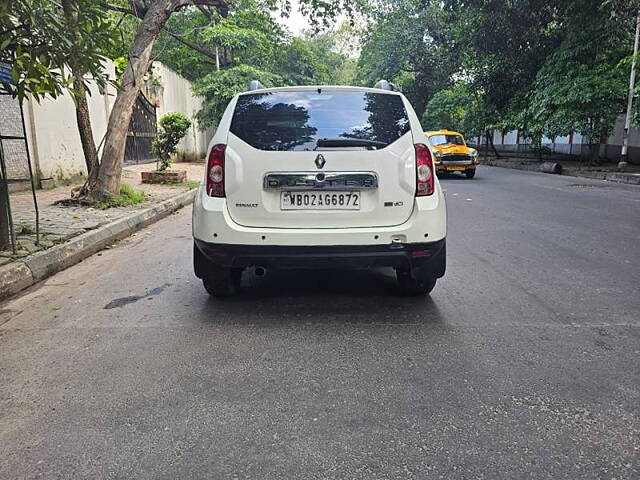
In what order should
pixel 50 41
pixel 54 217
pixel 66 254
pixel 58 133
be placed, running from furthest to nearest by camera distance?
pixel 58 133, pixel 54 217, pixel 66 254, pixel 50 41

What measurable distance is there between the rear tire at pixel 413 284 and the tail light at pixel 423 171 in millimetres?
691

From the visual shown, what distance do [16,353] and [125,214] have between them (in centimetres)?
500

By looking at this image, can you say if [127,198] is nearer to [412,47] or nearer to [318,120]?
[318,120]

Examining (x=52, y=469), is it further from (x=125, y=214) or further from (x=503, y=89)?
(x=503, y=89)

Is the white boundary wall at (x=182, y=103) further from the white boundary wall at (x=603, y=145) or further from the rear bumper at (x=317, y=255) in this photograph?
the rear bumper at (x=317, y=255)

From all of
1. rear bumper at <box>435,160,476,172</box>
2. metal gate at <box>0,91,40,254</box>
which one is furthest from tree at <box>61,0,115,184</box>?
rear bumper at <box>435,160,476,172</box>

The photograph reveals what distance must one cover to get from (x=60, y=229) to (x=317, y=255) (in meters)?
4.43

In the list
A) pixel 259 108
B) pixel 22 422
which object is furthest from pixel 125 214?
pixel 22 422

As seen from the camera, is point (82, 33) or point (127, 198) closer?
point (82, 33)

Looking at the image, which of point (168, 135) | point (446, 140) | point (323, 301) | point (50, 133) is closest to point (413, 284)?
point (323, 301)

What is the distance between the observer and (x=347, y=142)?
370cm

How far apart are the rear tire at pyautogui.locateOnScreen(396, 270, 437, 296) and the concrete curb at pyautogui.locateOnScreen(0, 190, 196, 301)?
3380 millimetres

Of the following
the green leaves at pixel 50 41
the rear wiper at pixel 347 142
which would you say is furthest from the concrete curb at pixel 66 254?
the rear wiper at pixel 347 142

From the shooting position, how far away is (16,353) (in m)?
3.30
